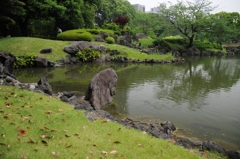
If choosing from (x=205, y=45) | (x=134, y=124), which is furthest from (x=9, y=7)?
(x=205, y=45)

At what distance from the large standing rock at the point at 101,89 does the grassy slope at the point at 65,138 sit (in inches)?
123

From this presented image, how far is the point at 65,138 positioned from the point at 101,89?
5.85 metres

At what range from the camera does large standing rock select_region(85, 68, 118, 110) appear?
1043 cm

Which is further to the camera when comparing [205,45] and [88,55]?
[205,45]

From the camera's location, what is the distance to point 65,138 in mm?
5348

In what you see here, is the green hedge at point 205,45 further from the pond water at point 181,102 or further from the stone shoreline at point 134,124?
the stone shoreline at point 134,124

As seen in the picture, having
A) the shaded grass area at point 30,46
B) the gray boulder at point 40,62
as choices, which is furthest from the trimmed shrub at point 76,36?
the gray boulder at point 40,62

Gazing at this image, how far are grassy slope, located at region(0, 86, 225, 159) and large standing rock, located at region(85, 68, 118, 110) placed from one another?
311cm

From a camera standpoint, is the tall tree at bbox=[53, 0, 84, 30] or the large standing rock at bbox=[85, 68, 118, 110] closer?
the large standing rock at bbox=[85, 68, 118, 110]

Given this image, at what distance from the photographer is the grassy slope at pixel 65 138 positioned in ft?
15.3

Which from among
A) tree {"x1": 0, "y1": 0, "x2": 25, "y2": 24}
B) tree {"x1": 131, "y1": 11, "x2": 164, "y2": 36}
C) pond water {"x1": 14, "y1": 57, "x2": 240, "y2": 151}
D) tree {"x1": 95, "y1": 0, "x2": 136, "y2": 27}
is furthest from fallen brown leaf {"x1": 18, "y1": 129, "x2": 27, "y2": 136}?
tree {"x1": 95, "y1": 0, "x2": 136, "y2": 27}

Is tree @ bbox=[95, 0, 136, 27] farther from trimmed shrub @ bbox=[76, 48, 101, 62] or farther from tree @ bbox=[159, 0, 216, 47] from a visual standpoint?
trimmed shrub @ bbox=[76, 48, 101, 62]

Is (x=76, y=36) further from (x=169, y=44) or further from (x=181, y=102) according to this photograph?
(x=169, y=44)

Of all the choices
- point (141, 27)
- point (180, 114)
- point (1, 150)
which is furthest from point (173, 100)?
point (141, 27)
